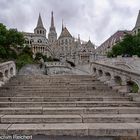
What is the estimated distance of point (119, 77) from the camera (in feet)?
34.0

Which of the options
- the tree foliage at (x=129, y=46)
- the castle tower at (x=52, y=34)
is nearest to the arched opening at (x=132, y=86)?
the tree foliage at (x=129, y=46)

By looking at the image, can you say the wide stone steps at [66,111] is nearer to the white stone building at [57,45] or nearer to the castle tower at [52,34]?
the white stone building at [57,45]

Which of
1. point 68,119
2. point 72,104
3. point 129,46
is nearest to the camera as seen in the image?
point 68,119

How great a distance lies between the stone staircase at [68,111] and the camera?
5410mm

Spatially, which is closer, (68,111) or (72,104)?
(68,111)

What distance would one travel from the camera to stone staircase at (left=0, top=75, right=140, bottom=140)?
17.7ft

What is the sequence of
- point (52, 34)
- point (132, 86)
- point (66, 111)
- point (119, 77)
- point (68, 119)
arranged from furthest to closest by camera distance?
point (52, 34) < point (132, 86) < point (119, 77) < point (66, 111) < point (68, 119)

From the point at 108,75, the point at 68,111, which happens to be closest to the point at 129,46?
the point at 108,75

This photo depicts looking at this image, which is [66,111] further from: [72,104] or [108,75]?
[108,75]

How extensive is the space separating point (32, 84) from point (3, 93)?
199 centimetres

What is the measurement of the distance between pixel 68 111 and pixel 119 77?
13.3 ft

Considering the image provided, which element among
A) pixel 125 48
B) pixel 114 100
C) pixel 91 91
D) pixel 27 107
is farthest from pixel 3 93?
pixel 125 48

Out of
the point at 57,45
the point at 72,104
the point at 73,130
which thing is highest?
the point at 57,45

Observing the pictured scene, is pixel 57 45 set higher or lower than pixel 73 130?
higher
